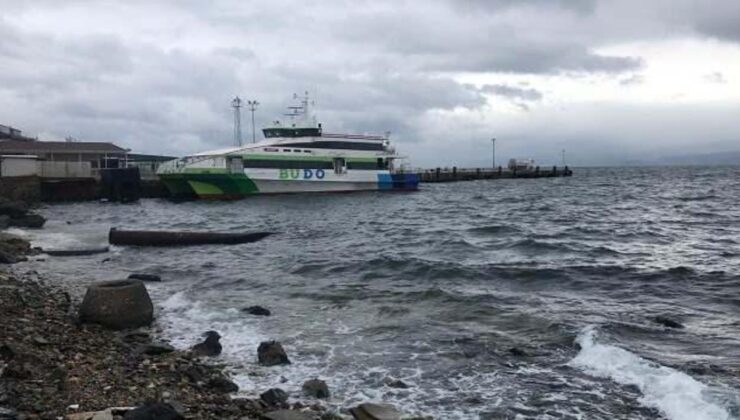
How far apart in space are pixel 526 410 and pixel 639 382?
6.15ft

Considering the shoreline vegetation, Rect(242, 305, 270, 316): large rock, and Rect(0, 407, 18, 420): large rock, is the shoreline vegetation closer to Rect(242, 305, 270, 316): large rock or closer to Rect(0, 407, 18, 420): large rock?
Rect(0, 407, 18, 420): large rock

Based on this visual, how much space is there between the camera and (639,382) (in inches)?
352

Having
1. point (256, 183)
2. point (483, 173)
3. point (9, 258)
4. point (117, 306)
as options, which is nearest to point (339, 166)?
point (256, 183)

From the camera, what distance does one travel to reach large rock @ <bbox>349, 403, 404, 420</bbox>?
294 inches

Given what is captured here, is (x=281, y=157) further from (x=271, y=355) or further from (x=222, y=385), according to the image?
(x=222, y=385)

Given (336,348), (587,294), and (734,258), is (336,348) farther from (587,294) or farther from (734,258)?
(734,258)

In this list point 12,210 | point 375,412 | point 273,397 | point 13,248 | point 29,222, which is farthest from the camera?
point 12,210

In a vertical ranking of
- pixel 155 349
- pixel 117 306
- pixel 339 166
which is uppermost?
pixel 339 166

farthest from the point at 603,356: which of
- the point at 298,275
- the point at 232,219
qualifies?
the point at 232,219

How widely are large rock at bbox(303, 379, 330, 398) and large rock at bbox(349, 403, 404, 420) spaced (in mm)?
840

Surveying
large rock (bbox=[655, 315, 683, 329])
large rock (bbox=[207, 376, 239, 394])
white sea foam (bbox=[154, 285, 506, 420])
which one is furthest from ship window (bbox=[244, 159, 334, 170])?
large rock (bbox=[207, 376, 239, 394])

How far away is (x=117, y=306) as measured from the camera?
38.9ft

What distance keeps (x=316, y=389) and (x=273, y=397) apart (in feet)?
2.21

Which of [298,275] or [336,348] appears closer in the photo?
[336,348]
